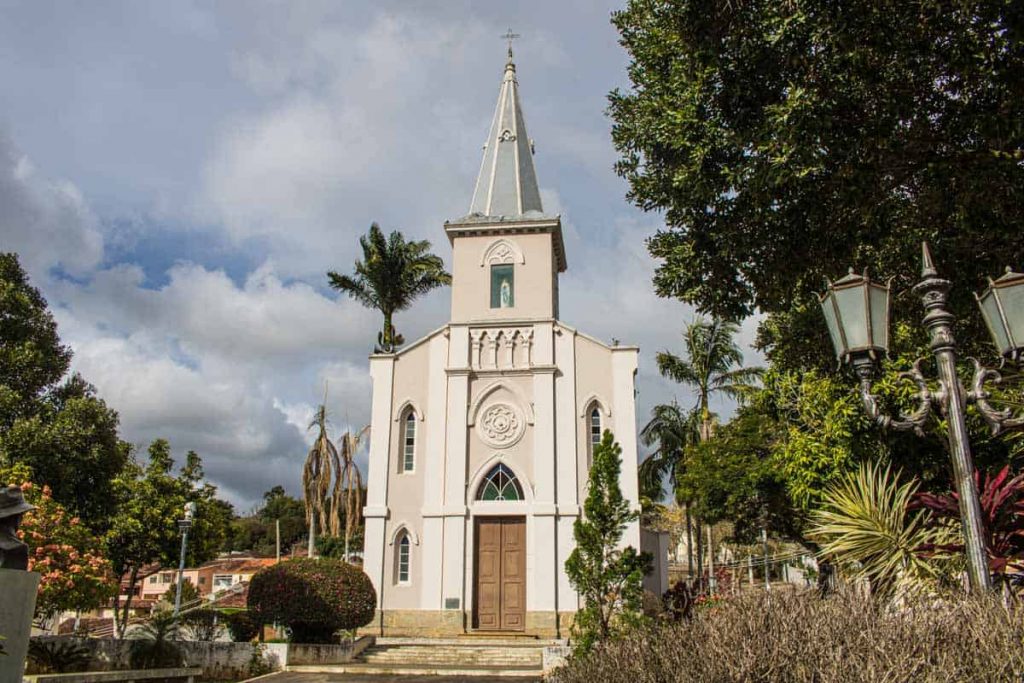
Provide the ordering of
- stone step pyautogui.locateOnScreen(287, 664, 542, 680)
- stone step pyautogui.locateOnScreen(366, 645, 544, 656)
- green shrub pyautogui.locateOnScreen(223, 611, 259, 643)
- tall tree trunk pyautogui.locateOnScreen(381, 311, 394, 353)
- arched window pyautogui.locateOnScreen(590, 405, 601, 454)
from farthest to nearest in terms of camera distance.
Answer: tall tree trunk pyautogui.locateOnScreen(381, 311, 394, 353)
arched window pyautogui.locateOnScreen(590, 405, 601, 454)
stone step pyautogui.locateOnScreen(366, 645, 544, 656)
green shrub pyautogui.locateOnScreen(223, 611, 259, 643)
stone step pyautogui.locateOnScreen(287, 664, 542, 680)

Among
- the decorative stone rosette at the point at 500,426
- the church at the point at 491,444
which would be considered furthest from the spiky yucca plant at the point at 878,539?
the decorative stone rosette at the point at 500,426

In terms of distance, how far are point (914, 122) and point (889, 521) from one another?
471 centimetres

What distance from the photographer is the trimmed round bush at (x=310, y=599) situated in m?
17.1

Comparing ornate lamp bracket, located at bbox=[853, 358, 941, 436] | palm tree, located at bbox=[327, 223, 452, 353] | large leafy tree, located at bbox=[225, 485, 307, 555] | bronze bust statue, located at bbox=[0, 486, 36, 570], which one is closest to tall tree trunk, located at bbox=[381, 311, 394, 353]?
palm tree, located at bbox=[327, 223, 452, 353]

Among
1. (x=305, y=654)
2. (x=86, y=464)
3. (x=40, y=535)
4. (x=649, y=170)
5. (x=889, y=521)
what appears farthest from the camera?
(x=86, y=464)

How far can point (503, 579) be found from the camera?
21.4 meters

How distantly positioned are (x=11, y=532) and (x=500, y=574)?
47.1 feet

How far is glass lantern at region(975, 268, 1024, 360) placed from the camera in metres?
6.01

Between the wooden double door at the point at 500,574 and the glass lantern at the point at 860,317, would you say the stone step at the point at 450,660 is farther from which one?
the glass lantern at the point at 860,317

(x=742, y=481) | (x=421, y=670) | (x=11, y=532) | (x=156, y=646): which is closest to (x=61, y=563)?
(x=156, y=646)

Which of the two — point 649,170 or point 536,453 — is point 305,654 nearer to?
point 536,453

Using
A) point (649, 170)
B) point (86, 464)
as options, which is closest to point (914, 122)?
point (649, 170)

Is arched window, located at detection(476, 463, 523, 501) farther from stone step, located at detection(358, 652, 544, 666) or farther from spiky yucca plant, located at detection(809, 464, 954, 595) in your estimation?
spiky yucca plant, located at detection(809, 464, 954, 595)

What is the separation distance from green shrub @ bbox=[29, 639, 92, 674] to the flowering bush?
2.77 feet
